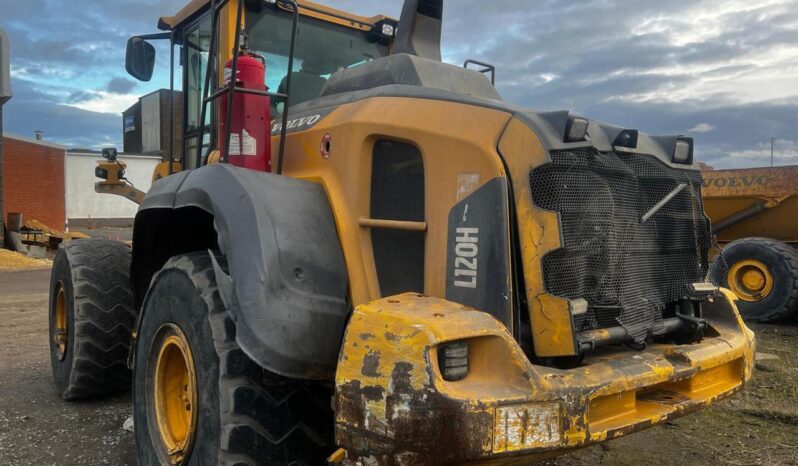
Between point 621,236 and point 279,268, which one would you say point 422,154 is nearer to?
point 279,268

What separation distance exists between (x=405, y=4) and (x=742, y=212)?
313 inches

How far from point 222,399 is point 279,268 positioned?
53 centimetres

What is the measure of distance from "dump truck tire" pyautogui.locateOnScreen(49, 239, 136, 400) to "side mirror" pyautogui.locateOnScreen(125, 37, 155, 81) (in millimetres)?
1296

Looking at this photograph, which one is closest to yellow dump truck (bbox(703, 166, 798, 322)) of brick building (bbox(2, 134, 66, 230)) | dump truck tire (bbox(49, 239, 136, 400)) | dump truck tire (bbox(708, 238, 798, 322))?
dump truck tire (bbox(708, 238, 798, 322))

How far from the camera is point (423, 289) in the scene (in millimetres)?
2600

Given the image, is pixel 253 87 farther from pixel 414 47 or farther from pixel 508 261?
pixel 508 261

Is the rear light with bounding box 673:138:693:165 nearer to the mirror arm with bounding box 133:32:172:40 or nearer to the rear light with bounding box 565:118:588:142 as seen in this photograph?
the rear light with bounding box 565:118:588:142

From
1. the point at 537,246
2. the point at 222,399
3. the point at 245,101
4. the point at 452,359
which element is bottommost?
the point at 222,399

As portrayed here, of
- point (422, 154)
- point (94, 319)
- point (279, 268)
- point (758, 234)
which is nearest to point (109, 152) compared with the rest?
point (94, 319)

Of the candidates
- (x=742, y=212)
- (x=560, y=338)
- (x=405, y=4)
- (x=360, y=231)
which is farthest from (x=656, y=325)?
(x=742, y=212)

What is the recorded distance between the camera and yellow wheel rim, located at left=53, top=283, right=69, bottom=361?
471 cm

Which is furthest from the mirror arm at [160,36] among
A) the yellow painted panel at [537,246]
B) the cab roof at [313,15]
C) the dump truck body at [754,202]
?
the dump truck body at [754,202]

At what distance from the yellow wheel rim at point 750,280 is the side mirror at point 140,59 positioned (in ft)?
24.7

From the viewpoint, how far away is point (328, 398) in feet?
8.90
